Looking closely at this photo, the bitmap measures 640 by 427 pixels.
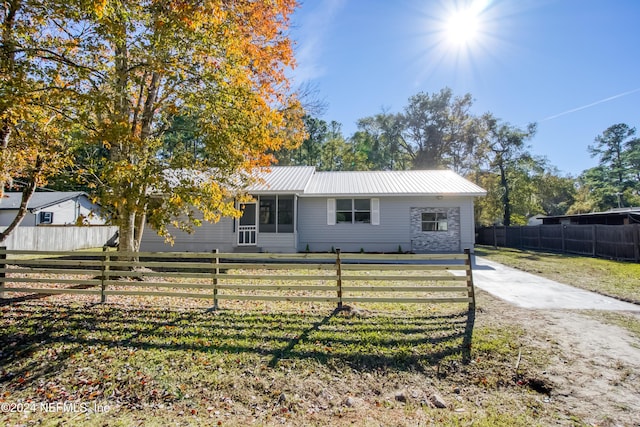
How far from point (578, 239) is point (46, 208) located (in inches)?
1467

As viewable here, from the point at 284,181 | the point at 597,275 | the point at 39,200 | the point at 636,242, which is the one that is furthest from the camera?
the point at 39,200

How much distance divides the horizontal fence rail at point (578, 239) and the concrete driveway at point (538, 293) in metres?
6.57

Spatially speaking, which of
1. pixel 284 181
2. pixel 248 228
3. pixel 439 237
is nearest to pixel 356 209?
pixel 284 181

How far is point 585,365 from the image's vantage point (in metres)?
3.88

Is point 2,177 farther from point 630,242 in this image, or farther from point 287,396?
point 630,242

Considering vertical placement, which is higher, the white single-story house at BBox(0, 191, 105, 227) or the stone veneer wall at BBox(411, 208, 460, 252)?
the white single-story house at BBox(0, 191, 105, 227)

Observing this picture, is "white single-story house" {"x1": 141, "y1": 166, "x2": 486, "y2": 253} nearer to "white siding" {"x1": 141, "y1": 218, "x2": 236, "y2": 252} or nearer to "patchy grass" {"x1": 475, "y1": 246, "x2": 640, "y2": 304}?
"white siding" {"x1": 141, "y1": 218, "x2": 236, "y2": 252}

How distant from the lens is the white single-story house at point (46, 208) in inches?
938

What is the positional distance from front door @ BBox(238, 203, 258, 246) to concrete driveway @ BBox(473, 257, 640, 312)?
9.21 metres

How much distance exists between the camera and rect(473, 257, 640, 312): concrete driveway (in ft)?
20.8

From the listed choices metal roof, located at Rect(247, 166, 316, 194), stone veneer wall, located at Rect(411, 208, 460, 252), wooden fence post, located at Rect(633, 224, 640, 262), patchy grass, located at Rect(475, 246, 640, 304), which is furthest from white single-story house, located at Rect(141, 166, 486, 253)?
wooden fence post, located at Rect(633, 224, 640, 262)

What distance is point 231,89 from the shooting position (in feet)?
19.8

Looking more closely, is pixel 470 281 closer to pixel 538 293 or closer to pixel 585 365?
pixel 585 365

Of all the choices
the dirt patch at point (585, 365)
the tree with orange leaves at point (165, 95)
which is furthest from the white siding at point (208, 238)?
the dirt patch at point (585, 365)
